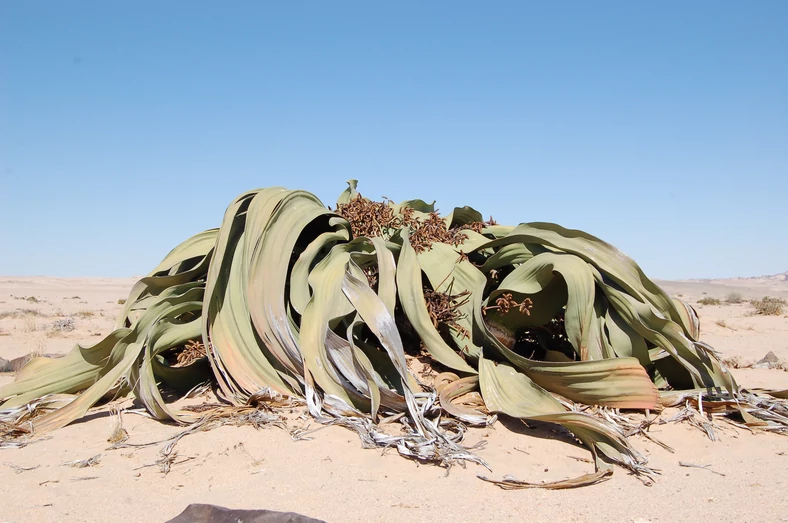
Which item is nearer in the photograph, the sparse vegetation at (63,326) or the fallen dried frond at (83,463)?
the fallen dried frond at (83,463)

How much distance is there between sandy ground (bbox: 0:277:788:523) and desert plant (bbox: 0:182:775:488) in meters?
0.12

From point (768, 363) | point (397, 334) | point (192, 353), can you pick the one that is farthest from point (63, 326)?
point (768, 363)

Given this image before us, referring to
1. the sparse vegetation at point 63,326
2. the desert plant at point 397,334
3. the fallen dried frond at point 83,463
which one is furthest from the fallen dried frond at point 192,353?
the sparse vegetation at point 63,326

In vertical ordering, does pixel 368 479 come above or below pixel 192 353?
below

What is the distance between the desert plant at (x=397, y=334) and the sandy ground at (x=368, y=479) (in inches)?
4.8

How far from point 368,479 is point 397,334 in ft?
2.28

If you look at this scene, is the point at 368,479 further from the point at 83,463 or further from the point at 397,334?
the point at 83,463

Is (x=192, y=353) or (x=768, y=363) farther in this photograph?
(x=768, y=363)

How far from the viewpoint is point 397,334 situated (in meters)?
2.76

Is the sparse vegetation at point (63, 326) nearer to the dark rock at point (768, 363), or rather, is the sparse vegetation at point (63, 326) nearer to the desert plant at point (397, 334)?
the desert plant at point (397, 334)

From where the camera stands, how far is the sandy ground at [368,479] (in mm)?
2021

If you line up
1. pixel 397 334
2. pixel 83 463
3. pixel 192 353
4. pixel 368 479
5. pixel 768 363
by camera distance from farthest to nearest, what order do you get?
pixel 768 363 < pixel 192 353 < pixel 397 334 < pixel 83 463 < pixel 368 479

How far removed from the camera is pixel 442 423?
8.71ft

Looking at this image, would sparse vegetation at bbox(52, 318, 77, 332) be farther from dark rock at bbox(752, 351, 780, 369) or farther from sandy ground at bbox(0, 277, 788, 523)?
dark rock at bbox(752, 351, 780, 369)
